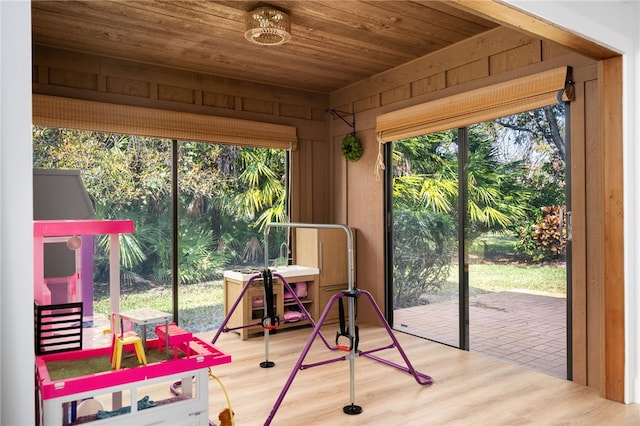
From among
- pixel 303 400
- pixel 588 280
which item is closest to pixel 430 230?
pixel 588 280

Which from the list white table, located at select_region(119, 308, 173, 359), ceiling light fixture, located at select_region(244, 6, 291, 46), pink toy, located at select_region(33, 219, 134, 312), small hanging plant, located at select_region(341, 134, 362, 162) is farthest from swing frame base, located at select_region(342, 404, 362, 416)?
small hanging plant, located at select_region(341, 134, 362, 162)

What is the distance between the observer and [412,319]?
4.45m

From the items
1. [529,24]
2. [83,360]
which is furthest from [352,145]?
[83,360]

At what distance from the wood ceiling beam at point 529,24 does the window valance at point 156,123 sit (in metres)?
2.81

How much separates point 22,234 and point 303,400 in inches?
81.4

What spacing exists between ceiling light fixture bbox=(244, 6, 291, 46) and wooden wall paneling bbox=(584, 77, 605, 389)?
2001 millimetres

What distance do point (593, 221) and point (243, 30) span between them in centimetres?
273

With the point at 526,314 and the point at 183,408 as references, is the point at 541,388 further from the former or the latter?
the point at 183,408

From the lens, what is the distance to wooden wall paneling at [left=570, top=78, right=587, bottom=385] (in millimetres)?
3093

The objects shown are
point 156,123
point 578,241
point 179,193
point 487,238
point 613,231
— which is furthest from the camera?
point 179,193

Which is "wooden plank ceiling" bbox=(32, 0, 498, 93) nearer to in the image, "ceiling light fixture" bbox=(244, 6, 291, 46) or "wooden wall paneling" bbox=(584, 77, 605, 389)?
"ceiling light fixture" bbox=(244, 6, 291, 46)

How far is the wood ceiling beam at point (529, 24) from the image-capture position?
219 centimetres

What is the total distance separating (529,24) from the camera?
7.88 feet

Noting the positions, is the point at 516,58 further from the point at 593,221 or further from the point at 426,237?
the point at 426,237
